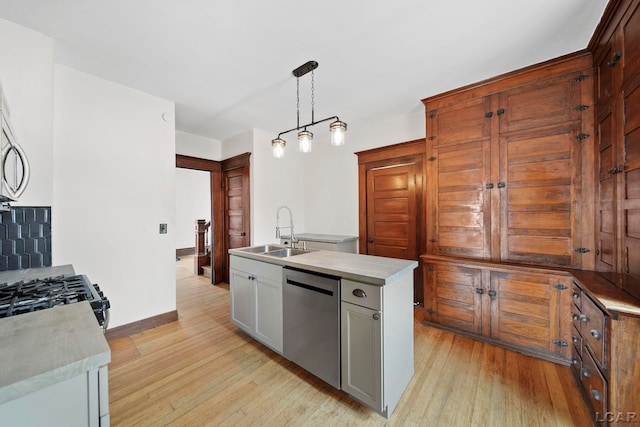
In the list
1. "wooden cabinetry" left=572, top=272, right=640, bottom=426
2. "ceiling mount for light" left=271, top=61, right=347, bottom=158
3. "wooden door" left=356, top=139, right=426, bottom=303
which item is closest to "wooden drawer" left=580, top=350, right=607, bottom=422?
"wooden cabinetry" left=572, top=272, right=640, bottom=426

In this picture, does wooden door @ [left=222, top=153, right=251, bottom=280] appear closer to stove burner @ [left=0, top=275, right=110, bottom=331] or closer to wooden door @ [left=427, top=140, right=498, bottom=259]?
stove burner @ [left=0, top=275, right=110, bottom=331]

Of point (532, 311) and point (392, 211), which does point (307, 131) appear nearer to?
point (392, 211)

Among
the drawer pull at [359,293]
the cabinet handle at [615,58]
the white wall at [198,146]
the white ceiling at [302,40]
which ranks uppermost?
the white ceiling at [302,40]

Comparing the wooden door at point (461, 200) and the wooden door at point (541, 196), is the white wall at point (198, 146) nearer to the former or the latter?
the wooden door at point (461, 200)

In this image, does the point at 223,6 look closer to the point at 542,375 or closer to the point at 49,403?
the point at 49,403

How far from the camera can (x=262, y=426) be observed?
1.55 meters

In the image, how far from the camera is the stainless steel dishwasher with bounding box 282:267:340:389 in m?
1.75

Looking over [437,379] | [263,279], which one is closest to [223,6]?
[263,279]

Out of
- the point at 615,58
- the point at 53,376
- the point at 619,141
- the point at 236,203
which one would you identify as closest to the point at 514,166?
the point at 619,141

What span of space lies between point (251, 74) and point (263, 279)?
6.46ft

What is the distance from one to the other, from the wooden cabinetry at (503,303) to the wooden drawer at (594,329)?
0.36 meters

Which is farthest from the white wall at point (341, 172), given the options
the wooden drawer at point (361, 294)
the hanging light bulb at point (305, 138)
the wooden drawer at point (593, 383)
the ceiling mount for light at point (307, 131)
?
→ the wooden drawer at point (593, 383)

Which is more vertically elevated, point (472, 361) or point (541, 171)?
point (541, 171)

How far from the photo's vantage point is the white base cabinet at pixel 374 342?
1.55 m
